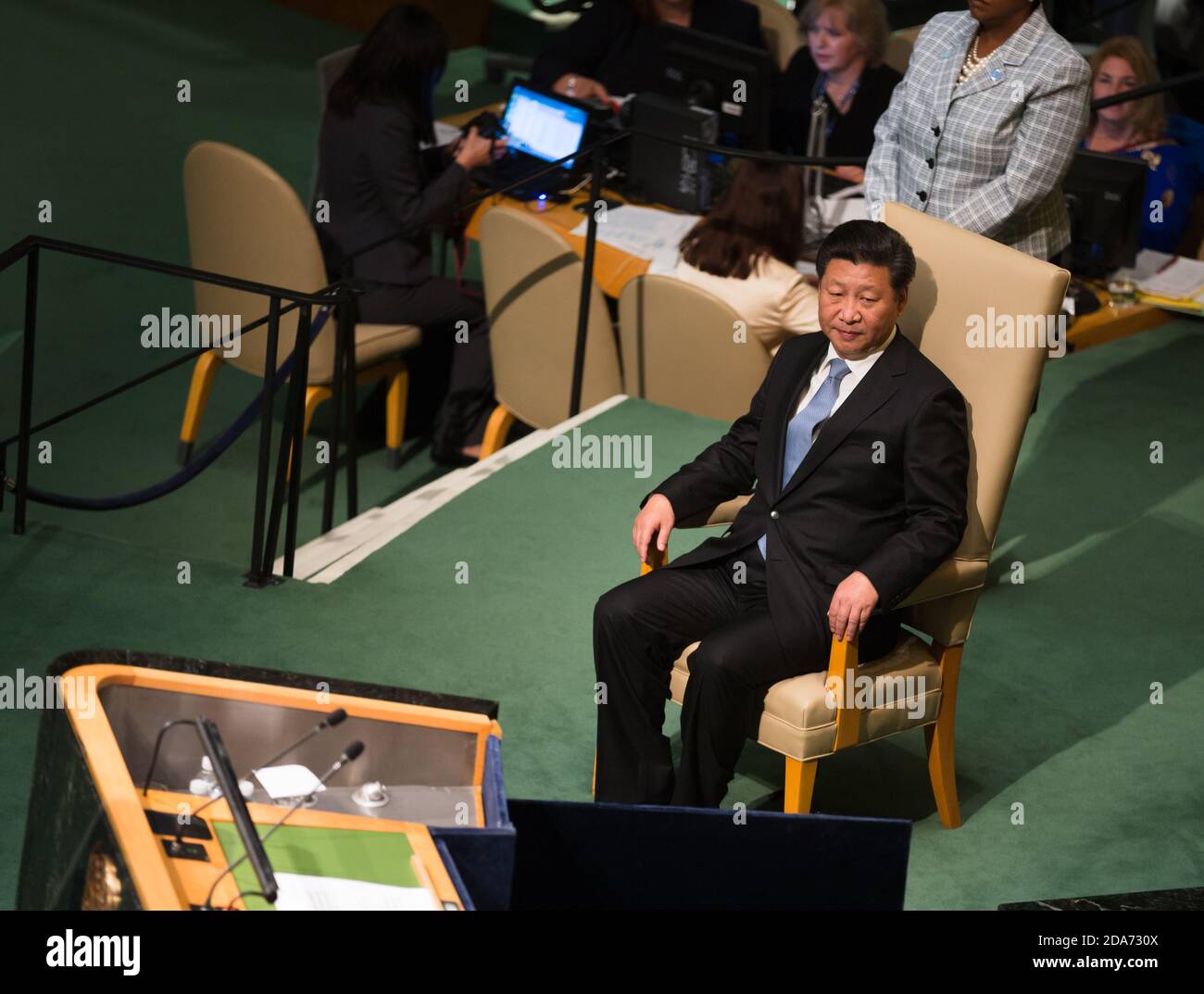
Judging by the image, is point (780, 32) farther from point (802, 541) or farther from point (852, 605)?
point (852, 605)

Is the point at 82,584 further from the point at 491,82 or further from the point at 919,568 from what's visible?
the point at 491,82

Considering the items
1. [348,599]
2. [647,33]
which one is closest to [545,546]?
[348,599]

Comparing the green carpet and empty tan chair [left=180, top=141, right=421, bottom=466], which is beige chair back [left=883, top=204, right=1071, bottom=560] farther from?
empty tan chair [left=180, top=141, right=421, bottom=466]

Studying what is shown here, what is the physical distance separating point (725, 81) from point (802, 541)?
3000 mm

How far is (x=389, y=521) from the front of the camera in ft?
14.0

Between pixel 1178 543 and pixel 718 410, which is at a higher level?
pixel 718 410

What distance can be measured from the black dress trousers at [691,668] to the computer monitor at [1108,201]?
2.40 meters

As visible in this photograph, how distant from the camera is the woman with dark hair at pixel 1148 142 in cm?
528

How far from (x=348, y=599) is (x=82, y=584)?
61 cm

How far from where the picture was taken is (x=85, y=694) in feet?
5.64

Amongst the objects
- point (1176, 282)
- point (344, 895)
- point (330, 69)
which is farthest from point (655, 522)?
point (330, 69)

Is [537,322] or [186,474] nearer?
[186,474]
